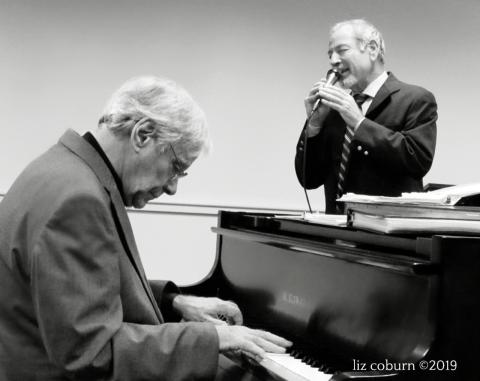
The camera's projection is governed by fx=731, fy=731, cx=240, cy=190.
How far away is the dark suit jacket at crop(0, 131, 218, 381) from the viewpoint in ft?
4.68

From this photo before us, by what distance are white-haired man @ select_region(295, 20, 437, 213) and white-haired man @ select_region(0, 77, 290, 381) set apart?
1104mm

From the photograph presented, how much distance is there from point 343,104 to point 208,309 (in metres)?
1.05

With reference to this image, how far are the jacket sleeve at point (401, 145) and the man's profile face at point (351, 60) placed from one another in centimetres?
33

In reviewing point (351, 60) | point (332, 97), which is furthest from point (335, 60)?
point (332, 97)

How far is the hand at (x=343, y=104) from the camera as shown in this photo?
268 cm

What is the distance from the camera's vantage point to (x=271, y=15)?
462 cm

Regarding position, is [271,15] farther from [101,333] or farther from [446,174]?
[101,333]

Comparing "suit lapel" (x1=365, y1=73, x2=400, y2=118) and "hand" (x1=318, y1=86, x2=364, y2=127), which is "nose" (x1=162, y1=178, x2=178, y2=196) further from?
"suit lapel" (x1=365, y1=73, x2=400, y2=118)

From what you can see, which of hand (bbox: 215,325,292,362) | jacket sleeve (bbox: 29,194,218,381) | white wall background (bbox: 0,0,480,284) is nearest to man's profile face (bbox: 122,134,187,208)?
jacket sleeve (bbox: 29,194,218,381)

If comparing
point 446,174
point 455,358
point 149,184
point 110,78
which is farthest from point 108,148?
point 446,174

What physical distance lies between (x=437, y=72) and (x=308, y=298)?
334 cm

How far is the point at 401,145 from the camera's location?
8.56 ft

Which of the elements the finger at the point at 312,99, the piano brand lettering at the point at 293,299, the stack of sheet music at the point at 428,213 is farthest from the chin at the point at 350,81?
the stack of sheet music at the point at 428,213

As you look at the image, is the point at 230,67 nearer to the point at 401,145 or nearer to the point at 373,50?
the point at 373,50
